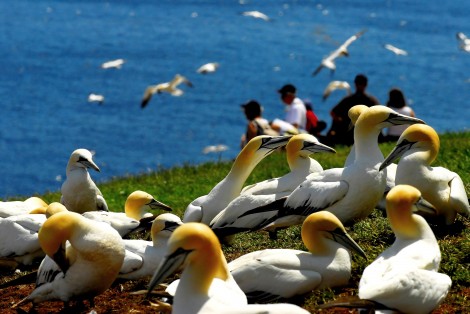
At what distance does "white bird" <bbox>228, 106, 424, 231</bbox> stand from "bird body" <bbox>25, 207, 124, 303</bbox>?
1.89 m

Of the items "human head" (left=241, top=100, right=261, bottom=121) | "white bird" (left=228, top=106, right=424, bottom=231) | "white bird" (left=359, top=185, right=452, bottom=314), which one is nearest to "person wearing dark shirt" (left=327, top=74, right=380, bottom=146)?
"human head" (left=241, top=100, right=261, bottom=121)

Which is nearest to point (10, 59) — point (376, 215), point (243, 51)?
point (243, 51)

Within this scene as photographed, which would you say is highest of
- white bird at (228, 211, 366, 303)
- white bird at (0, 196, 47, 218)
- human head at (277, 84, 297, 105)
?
white bird at (228, 211, 366, 303)

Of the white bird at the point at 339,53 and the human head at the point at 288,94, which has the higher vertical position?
the human head at the point at 288,94

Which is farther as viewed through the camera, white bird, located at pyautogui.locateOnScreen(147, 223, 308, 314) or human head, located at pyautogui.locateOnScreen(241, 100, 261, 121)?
human head, located at pyautogui.locateOnScreen(241, 100, 261, 121)

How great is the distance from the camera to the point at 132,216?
438 inches

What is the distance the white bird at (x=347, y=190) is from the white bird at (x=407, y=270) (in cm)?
170

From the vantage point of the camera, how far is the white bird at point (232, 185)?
10.5 metres

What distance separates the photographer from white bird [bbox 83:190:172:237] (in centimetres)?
1032

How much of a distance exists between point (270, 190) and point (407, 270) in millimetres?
3301

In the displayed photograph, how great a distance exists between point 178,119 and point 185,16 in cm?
3529

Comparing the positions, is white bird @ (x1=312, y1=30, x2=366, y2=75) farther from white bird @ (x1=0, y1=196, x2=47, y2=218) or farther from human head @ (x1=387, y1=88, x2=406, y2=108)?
white bird @ (x1=0, y1=196, x2=47, y2=218)

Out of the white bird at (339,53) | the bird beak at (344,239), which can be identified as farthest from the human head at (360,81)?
the bird beak at (344,239)

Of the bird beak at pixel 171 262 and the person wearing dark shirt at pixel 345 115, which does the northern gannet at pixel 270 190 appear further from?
the person wearing dark shirt at pixel 345 115
